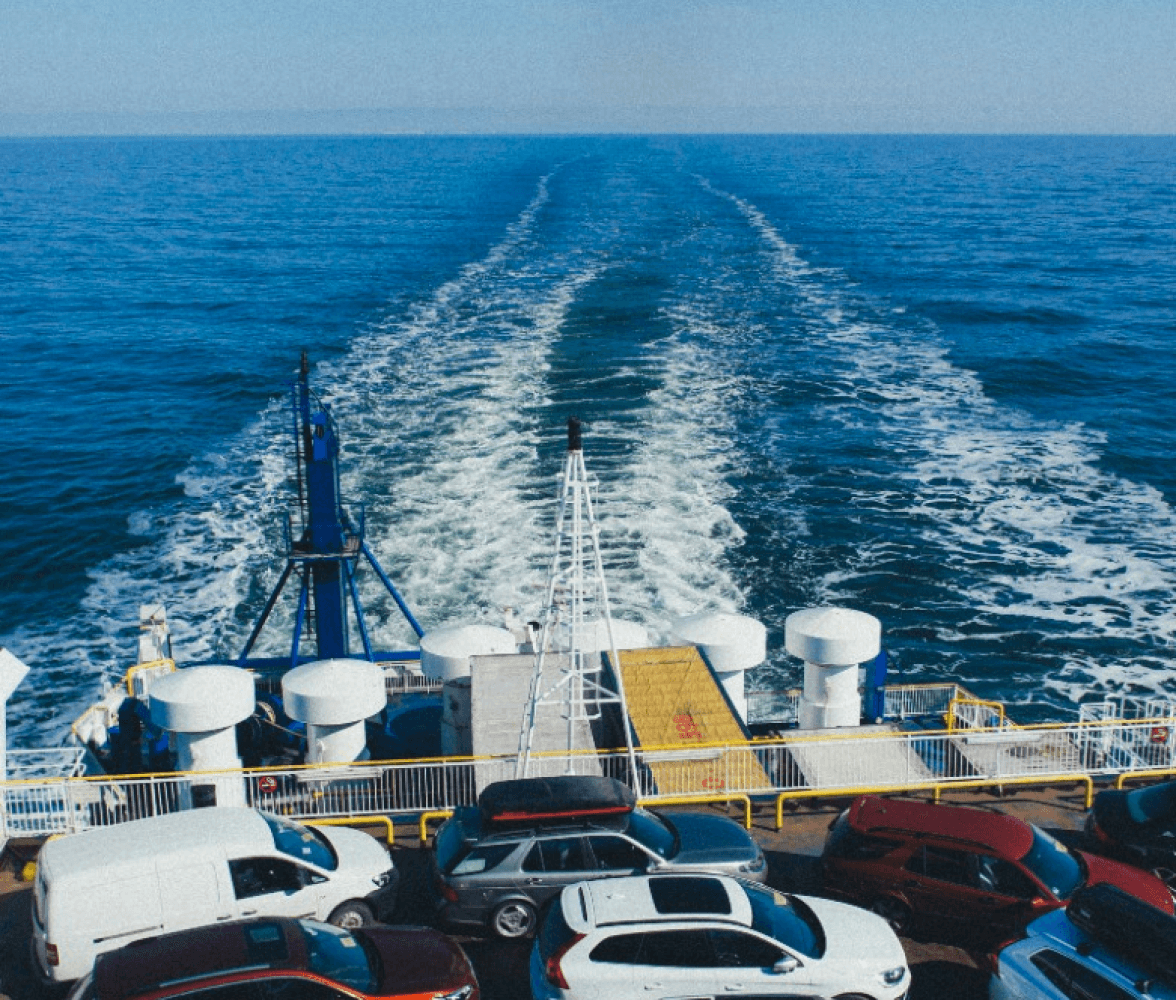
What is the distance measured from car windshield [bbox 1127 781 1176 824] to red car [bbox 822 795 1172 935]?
44.8 inches

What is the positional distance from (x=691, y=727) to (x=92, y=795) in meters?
8.70

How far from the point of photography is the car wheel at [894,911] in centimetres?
1292

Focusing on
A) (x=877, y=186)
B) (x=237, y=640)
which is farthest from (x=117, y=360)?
(x=877, y=186)

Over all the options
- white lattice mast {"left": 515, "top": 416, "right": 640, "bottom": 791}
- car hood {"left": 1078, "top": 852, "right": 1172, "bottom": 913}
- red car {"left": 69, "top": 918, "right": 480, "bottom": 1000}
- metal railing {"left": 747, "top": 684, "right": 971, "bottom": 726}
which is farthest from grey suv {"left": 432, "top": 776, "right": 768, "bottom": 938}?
metal railing {"left": 747, "top": 684, "right": 971, "bottom": 726}

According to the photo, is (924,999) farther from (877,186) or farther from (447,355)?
(877,186)

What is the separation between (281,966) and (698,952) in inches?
150

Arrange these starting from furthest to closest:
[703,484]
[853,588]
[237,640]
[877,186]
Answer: [877,186], [703,484], [853,588], [237,640]

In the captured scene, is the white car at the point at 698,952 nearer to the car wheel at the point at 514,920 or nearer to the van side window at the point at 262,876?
the car wheel at the point at 514,920

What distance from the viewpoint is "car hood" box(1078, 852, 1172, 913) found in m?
12.7

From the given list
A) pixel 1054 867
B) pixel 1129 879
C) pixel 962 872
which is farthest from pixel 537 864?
pixel 1129 879

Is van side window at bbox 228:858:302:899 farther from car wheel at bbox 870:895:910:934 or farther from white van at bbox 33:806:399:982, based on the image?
car wheel at bbox 870:895:910:934

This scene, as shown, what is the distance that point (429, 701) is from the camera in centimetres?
2239

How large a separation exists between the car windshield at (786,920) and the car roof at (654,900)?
5.6 inches

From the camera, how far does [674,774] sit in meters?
16.3
